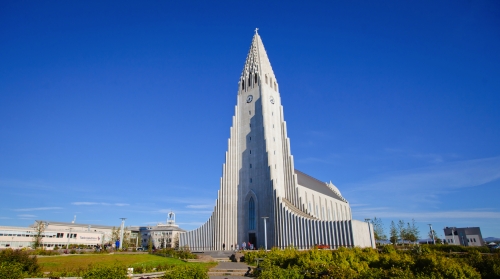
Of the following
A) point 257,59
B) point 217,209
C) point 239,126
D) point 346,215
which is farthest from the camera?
point 346,215

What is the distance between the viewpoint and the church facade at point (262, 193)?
4031cm

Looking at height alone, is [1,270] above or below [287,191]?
below

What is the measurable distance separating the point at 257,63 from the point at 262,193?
2537 centimetres

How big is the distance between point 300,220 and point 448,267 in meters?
31.5

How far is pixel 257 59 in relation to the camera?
192 feet

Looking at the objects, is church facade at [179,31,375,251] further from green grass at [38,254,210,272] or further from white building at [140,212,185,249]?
white building at [140,212,185,249]

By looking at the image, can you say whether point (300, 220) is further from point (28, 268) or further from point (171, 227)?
point (171, 227)

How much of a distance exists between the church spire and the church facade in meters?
0.23

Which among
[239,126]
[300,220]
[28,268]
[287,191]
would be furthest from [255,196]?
[28,268]

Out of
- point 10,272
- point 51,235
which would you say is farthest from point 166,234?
point 10,272

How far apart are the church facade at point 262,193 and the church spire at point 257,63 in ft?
0.75

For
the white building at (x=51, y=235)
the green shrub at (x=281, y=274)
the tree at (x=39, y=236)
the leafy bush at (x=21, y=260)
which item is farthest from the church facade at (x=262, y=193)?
the white building at (x=51, y=235)

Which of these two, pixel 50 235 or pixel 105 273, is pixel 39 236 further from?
pixel 105 273

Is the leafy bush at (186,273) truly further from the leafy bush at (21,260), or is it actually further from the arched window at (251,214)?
the arched window at (251,214)
